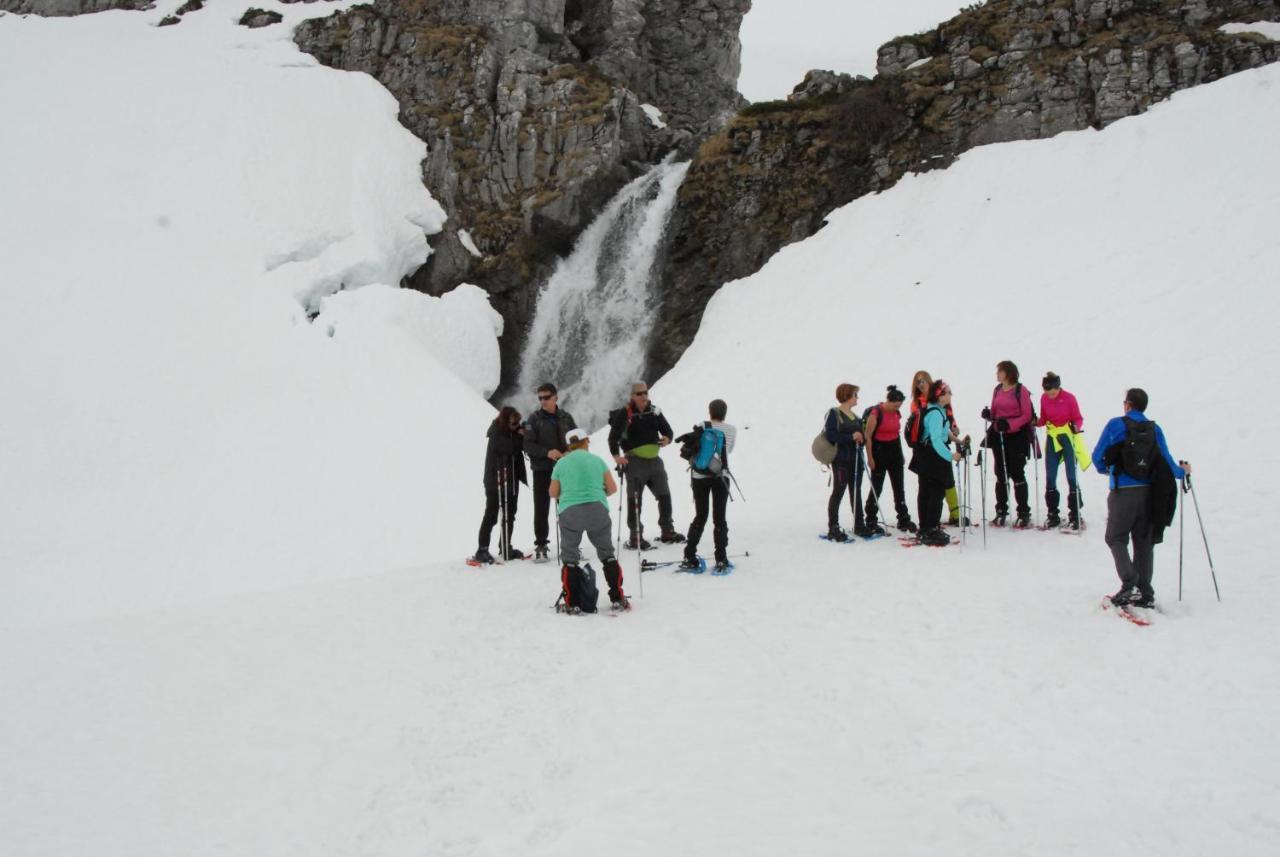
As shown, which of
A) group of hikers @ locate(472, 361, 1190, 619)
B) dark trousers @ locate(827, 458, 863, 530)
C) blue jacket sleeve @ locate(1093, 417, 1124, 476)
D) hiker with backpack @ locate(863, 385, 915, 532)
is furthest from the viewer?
hiker with backpack @ locate(863, 385, 915, 532)

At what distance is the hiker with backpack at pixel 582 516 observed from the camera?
26.6ft

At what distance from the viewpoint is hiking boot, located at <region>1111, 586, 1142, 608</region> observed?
280 inches

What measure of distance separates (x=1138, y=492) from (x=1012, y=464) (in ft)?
13.9

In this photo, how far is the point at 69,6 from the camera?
4159 centimetres

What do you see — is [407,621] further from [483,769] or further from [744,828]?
[744,828]

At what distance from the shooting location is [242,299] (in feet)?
79.2

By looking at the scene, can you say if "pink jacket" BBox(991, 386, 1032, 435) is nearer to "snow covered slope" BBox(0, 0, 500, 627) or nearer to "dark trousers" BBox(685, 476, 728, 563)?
"dark trousers" BBox(685, 476, 728, 563)

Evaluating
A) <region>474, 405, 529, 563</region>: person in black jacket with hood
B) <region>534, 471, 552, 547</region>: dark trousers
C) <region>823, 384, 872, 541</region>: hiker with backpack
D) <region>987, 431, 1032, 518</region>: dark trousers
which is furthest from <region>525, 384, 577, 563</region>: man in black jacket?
<region>987, 431, 1032, 518</region>: dark trousers

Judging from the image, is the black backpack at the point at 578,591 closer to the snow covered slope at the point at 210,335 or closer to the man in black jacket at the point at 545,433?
the man in black jacket at the point at 545,433

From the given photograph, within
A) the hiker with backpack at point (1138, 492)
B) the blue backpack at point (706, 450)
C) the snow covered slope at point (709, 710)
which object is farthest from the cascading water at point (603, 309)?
the hiker with backpack at point (1138, 492)

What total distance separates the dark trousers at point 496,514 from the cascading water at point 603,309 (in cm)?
1349

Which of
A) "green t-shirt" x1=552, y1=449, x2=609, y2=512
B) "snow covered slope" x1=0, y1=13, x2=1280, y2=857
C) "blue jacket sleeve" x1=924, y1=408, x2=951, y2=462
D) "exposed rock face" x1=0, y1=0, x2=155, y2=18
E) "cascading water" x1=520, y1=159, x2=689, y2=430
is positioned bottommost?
"snow covered slope" x1=0, y1=13, x2=1280, y2=857

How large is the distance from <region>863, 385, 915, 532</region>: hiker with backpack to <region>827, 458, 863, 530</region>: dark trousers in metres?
0.19

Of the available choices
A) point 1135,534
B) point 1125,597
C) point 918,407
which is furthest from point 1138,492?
point 918,407
